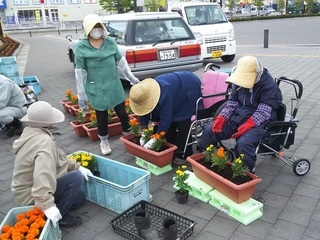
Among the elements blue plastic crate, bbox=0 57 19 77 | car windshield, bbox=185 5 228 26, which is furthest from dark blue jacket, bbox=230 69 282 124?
car windshield, bbox=185 5 228 26

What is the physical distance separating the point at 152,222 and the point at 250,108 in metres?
1.56

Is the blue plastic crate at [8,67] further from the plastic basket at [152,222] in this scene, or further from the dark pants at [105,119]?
the plastic basket at [152,222]

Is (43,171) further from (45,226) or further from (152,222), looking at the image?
(152,222)

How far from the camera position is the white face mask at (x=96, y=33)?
3908 millimetres

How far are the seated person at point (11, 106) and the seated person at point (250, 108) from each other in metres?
3.34

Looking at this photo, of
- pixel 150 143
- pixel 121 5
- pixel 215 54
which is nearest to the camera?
pixel 150 143

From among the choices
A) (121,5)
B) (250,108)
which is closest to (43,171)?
(250,108)

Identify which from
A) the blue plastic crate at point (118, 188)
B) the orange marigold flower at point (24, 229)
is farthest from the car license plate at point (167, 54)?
the orange marigold flower at point (24, 229)

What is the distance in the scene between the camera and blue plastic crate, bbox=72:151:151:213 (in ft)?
9.87

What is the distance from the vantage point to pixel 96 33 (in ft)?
12.9

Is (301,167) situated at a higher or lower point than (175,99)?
lower

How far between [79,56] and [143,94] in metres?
1.06

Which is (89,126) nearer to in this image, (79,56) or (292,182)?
(79,56)

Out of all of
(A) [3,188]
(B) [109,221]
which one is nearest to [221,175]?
(B) [109,221]
